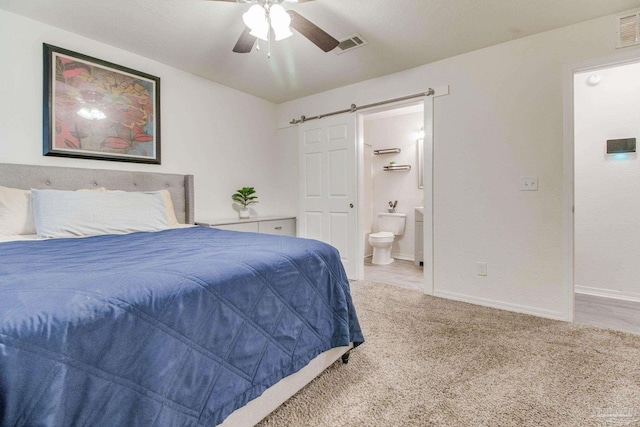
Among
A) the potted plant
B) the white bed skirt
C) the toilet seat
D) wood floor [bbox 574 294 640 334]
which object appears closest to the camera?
the white bed skirt

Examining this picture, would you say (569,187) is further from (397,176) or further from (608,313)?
→ (397,176)

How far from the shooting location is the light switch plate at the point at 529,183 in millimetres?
2527

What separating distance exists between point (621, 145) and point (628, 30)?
1.21 metres

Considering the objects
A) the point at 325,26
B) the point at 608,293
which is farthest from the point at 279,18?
the point at 608,293

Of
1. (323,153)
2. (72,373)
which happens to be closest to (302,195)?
(323,153)

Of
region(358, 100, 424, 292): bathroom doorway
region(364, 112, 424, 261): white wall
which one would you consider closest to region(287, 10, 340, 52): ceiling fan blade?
region(358, 100, 424, 292): bathroom doorway

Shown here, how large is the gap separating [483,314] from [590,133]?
226cm

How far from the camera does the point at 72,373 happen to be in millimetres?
698

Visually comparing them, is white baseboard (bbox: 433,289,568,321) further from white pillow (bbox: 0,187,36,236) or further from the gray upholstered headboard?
white pillow (bbox: 0,187,36,236)

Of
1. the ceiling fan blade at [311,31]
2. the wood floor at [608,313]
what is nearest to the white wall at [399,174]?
the wood floor at [608,313]

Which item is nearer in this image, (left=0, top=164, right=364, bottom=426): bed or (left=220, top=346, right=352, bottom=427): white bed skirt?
(left=0, top=164, right=364, bottom=426): bed

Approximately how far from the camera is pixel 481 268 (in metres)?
2.79

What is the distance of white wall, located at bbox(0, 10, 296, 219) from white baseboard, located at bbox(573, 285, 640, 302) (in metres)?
3.41

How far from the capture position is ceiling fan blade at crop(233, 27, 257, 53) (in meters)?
2.01
